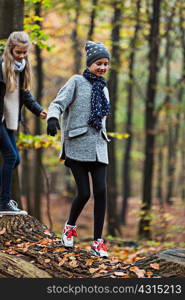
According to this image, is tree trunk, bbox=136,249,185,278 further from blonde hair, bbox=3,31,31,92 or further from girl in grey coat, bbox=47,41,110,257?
blonde hair, bbox=3,31,31,92

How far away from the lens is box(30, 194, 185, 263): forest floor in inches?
355

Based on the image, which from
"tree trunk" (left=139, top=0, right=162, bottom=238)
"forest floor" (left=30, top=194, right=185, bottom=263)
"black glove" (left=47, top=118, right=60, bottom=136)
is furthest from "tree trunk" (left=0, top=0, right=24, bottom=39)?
"tree trunk" (left=139, top=0, right=162, bottom=238)

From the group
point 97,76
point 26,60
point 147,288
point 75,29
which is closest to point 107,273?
point 147,288

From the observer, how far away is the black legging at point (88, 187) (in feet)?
16.8

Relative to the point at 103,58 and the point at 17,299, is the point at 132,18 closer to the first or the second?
the point at 103,58

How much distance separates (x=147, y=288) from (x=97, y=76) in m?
2.49

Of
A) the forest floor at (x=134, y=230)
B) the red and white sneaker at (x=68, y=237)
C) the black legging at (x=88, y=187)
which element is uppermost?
the black legging at (x=88, y=187)

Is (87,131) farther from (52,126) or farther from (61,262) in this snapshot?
(61,262)

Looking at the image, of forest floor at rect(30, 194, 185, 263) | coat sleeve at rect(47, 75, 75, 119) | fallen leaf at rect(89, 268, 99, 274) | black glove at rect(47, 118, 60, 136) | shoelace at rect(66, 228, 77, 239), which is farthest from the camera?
forest floor at rect(30, 194, 185, 263)

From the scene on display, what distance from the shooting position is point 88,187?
5.17 m

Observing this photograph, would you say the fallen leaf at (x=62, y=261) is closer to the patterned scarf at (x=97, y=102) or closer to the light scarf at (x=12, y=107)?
the patterned scarf at (x=97, y=102)

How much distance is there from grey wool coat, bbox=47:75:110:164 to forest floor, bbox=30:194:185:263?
2321mm

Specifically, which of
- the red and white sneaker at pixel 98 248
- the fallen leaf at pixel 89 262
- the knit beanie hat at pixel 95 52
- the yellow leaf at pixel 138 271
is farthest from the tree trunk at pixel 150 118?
the yellow leaf at pixel 138 271

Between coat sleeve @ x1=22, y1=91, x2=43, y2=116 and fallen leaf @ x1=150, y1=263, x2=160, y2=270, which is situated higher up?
coat sleeve @ x1=22, y1=91, x2=43, y2=116
